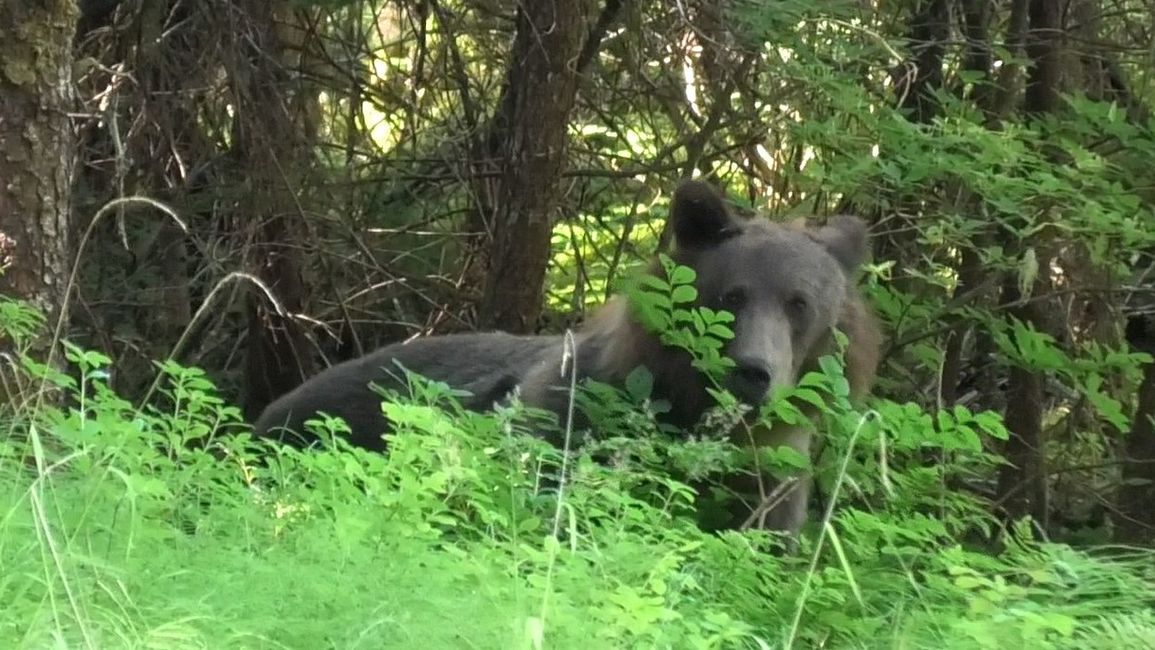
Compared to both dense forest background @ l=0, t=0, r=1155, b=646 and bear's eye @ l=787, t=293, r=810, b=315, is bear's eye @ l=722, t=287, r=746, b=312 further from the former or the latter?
dense forest background @ l=0, t=0, r=1155, b=646

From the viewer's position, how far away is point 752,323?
5141mm

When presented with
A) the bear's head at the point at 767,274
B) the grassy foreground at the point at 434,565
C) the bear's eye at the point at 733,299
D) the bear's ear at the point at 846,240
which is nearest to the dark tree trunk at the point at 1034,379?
the bear's ear at the point at 846,240

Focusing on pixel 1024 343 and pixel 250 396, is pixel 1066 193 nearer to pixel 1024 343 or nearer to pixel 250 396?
pixel 1024 343

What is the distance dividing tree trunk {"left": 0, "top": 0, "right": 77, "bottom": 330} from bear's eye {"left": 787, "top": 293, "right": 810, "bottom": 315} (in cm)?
247

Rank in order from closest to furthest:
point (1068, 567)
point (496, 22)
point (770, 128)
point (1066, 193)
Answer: point (1068, 567)
point (1066, 193)
point (770, 128)
point (496, 22)

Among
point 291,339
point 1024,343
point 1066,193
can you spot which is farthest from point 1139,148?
point 291,339

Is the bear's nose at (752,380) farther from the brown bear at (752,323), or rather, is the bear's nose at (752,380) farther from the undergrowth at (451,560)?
the undergrowth at (451,560)

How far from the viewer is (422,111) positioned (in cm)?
875

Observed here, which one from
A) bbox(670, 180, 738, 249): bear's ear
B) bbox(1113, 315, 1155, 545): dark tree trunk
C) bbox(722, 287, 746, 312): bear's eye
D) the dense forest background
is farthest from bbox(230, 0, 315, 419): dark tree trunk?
bbox(1113, 315, 1155, 545): dark tree trunk

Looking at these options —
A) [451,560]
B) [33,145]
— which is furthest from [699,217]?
[451,560]

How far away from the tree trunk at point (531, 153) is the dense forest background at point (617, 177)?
17mm

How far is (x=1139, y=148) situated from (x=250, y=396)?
5.45 meters

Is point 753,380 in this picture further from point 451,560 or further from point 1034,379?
point 1034,379

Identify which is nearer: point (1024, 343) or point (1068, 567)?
point (1068, 567)
